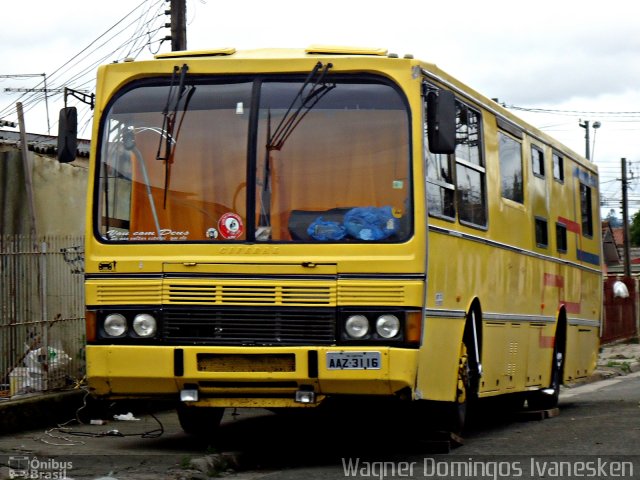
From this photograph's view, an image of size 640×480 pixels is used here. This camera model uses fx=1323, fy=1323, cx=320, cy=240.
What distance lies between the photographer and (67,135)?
1044cm

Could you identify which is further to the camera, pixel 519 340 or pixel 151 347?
pixel 519 340

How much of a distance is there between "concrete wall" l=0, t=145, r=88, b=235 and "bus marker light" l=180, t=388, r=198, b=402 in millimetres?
6412

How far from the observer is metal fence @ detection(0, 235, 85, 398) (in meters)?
13.5

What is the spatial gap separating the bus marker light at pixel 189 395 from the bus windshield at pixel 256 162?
3.69 feet

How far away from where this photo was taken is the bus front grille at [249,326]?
9.54 meters

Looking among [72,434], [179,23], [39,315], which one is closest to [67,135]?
[72,434]

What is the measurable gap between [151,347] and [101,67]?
2260mm

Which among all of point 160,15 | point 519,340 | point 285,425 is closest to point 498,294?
point 519,340

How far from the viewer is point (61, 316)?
1429 centimetres

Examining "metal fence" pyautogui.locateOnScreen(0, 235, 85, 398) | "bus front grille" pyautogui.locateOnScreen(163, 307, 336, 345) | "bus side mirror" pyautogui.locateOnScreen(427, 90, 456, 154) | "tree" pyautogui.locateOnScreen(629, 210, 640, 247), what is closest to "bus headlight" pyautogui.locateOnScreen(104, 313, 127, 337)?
"bus front grille" pyautogui.locateOnScreen(163, 307, 336, 345)

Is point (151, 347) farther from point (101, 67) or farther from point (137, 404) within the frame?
point (137, 404)

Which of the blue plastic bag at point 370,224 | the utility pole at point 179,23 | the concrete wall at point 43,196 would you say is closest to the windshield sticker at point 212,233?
the blue plastic bag at point 370,224

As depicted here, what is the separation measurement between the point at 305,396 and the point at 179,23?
11.2 m

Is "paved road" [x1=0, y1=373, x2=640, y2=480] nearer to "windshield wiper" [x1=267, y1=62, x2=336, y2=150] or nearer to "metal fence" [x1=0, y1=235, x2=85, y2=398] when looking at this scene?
"metal fence" [x1=0, y1=235, x2=85, y2=398]
